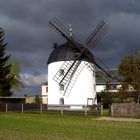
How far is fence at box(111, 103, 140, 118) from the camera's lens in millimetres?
48906

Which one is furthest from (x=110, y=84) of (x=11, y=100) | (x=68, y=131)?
(x=68, y=131)

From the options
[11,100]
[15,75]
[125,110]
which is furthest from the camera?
[15,75]

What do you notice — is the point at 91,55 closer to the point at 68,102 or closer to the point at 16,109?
the point at 68,102

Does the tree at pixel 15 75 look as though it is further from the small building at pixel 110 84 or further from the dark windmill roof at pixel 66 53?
the dark windmill roof at pixel 66 53

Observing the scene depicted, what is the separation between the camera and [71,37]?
7594cm

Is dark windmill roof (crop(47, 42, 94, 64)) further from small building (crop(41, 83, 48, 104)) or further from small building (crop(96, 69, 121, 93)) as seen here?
small building (crop(41, 83, 48, 104))

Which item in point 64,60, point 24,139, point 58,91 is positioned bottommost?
point 24,139

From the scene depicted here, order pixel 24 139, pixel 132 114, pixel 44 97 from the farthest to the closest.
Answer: pixel 44 97 < pixel 132 114 < pixel 24 139

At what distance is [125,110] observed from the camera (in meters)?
49.3

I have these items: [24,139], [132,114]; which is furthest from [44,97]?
[24,139]

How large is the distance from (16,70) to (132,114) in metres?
55.0

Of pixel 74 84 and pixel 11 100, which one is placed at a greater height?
pixel 74 84

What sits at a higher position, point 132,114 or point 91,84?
point 91,84

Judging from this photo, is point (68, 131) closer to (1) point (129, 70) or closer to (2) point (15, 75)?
(1) point (129, 70)
